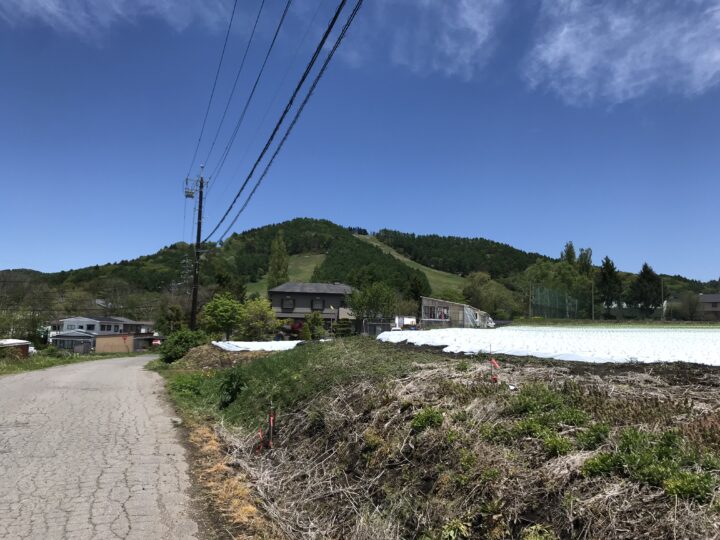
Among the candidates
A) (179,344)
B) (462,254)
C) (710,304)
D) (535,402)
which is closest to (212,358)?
(179,344)

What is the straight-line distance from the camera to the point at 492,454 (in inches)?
195

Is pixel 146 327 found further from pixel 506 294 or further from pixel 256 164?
pixel 256 164

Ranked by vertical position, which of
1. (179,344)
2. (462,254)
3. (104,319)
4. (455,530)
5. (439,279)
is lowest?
(179,344)

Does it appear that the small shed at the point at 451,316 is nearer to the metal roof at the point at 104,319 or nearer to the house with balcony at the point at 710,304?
the house with balcony at the point at 710,304

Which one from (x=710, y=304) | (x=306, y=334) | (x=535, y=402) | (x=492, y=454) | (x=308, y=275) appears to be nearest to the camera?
(x=492, y=454)

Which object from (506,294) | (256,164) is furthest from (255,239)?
(256,164)

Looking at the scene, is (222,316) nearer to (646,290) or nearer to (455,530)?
(455,530)

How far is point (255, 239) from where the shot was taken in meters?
150

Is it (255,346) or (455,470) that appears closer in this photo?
(455,470)

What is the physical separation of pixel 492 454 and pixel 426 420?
1.24 m

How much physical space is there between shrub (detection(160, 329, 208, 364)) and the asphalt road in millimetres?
18123

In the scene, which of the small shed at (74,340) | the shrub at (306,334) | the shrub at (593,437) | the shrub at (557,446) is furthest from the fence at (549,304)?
the small shed at (74,340)

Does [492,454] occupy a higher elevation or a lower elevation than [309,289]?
lower

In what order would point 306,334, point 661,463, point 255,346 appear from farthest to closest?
point 306,334 → point 255,346 → point 661,463
